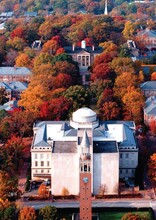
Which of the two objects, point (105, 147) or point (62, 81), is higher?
point (62, 81)

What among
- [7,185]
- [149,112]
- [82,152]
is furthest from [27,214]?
[149,112]

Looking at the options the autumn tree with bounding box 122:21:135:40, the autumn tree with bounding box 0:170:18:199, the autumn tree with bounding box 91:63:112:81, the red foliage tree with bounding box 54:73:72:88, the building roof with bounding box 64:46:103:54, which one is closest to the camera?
the autumn tree with bounding box 0:170:18:199

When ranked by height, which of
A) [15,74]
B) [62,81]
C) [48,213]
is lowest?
[48,213]

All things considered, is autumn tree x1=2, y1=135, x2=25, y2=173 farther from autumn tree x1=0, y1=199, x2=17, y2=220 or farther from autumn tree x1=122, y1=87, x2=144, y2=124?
autumn tree x1=122, y1=87, x2=144, y2=124

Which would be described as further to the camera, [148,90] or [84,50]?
[84,50]

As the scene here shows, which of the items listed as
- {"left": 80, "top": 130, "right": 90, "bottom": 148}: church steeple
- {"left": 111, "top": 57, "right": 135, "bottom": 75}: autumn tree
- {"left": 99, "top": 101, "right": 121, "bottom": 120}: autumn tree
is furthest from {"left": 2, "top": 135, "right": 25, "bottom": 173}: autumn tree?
{"left": 111, "top": 57, "right": 135, "bottom": 75}: autumn tree

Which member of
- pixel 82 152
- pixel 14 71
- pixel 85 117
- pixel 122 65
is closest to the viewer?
pixel 82 152

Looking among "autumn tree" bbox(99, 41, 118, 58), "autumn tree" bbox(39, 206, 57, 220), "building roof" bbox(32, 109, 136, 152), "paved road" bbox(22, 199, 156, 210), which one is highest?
"autumn tree" bbox(99, 41, 118, 58)

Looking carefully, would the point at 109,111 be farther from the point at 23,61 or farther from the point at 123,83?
the point at 23,61
